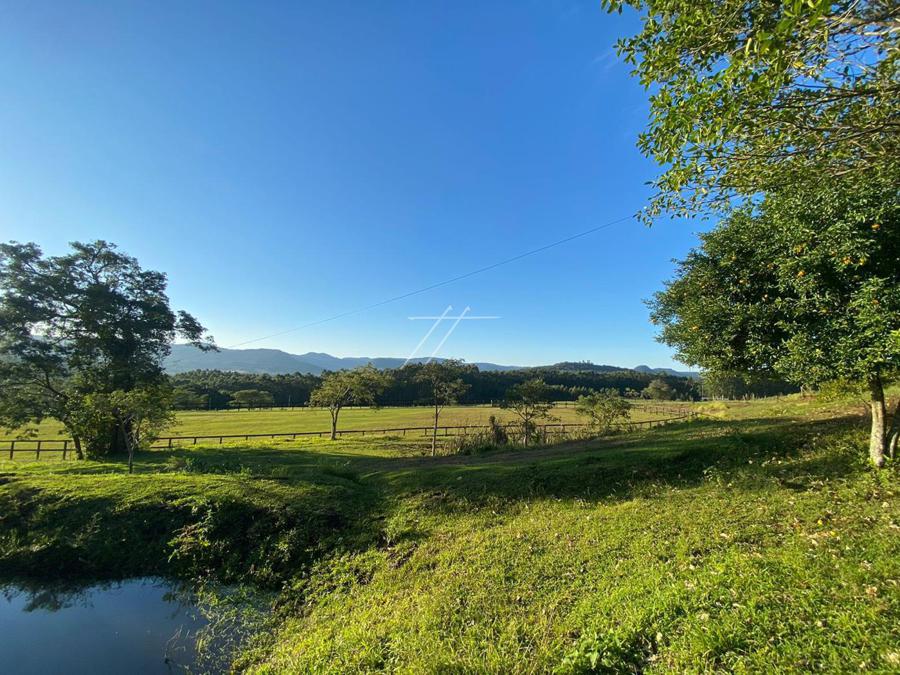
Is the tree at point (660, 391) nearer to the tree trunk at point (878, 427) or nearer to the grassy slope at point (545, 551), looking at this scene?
the grassy slope at point (545, 551)

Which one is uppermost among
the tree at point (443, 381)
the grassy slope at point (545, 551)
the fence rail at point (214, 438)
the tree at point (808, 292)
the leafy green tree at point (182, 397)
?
the tree at point (808, 292)

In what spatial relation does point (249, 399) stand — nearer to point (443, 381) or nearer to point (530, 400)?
point (443, 381)

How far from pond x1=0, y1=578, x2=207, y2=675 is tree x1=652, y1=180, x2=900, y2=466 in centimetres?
1115

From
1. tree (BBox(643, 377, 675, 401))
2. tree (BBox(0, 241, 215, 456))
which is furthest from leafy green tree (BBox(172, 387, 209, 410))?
tree (BBox(643, 377, 675, 401))

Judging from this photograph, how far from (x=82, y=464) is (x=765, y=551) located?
26.7 metres

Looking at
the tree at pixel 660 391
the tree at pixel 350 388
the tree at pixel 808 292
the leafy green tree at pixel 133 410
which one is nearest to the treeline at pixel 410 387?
the tree at pixel 660 391

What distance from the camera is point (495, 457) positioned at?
Result: 1684 centimetres

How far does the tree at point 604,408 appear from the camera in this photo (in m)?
23.9

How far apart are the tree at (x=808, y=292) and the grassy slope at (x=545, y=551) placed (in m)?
2.21

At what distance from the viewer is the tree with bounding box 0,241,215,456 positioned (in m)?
21.0

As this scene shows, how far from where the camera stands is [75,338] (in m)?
22.7

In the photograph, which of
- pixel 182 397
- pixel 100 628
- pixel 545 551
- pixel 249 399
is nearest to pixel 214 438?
pixel 182 397

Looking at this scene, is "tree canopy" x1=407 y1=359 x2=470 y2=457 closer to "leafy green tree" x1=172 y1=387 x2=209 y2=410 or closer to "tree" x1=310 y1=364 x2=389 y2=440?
"tree" x1=310 y1=364 x2=389 y2=440

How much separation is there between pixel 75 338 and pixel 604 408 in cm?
3381
